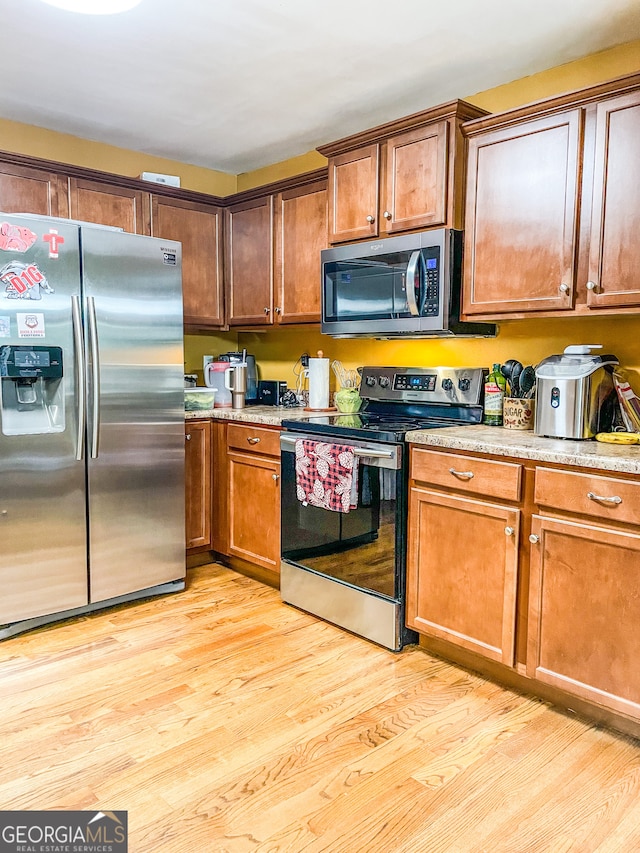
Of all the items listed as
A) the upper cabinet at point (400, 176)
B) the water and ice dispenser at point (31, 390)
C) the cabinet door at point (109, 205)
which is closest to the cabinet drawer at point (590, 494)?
the upper cabinet at point (400, 176)

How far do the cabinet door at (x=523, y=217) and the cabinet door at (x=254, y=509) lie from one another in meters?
1.31

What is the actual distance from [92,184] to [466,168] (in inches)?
80.4

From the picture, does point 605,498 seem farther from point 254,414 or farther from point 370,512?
point 254,414

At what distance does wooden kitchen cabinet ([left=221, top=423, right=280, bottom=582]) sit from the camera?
10.6ft

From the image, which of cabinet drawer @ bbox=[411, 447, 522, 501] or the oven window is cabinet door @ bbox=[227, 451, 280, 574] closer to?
the oven window

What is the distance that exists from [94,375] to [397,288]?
1.42 m

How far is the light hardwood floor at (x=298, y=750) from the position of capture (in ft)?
5.40

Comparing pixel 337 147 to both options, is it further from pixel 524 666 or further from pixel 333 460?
pixel 524 666

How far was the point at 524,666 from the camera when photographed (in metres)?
2.24

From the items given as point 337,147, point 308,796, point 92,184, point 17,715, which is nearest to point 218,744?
Result: point 308,796

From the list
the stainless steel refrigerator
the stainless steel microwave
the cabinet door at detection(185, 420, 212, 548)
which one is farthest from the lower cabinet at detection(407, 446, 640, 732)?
the cabinet door at detection(185, 420, 212, 548)

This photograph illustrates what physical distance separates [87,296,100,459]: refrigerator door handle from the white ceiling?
1054mm

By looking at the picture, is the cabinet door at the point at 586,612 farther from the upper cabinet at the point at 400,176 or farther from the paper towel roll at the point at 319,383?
the paper towel roll at the point at 319,383

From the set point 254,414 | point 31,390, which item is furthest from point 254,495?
point 31,390
